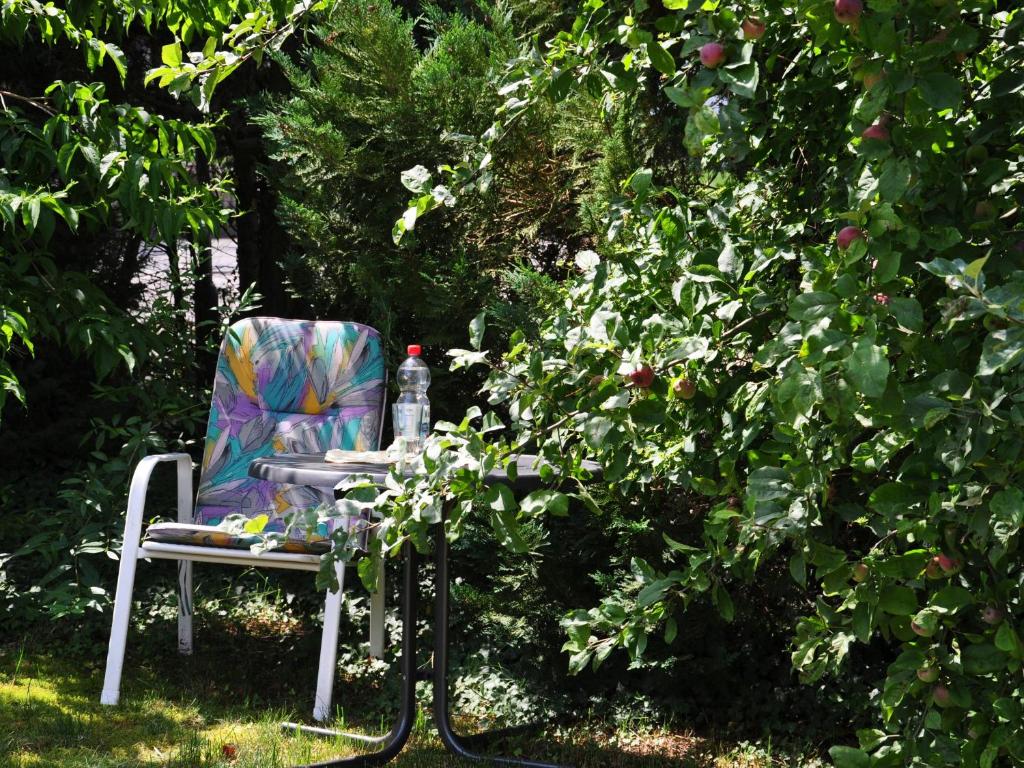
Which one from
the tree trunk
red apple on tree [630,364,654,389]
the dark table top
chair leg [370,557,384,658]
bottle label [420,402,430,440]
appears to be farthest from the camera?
the tree trunk

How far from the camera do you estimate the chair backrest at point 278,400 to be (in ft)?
12.0

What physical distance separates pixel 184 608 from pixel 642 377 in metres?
2.85

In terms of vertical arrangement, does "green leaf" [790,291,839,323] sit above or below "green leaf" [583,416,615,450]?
above

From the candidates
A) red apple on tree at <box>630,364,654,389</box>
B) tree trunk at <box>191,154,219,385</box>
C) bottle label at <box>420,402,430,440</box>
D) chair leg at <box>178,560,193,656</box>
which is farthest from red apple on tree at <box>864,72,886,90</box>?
tree trunk at <box>191,154,219,385</box>

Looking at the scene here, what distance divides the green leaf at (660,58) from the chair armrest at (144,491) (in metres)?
2.46

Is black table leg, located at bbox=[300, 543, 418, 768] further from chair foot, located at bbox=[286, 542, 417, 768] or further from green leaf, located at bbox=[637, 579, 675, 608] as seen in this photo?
green leaf, located at bbox=[637, 579, 675, 608]

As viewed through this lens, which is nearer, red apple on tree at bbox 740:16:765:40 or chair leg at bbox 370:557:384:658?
red apple on tree at bbox 740:16:765:40

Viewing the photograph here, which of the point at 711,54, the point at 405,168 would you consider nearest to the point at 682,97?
the point at 711,54

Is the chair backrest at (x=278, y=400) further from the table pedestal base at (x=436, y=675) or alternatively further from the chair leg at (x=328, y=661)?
the table pedestal base at (x=436, y=675)

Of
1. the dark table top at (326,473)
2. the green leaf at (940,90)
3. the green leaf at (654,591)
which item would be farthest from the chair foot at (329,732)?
the green leaf at (940,90)

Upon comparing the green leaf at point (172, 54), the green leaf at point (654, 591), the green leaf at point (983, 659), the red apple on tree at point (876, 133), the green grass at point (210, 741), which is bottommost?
the green grass at point (210, 741)

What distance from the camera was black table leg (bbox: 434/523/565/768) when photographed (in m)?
2.72

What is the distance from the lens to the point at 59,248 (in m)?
4.94

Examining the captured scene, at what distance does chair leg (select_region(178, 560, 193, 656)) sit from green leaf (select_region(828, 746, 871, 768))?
2884mm
